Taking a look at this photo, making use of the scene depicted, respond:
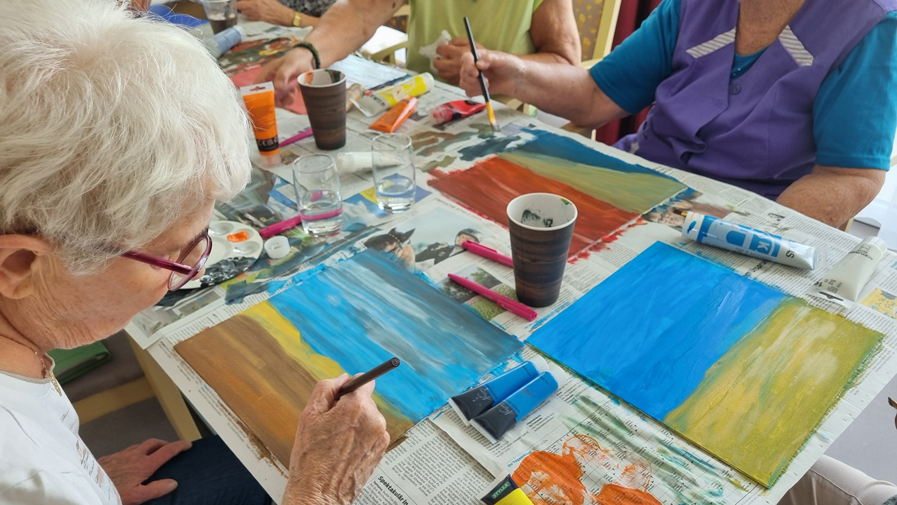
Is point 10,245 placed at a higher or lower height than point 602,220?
higher

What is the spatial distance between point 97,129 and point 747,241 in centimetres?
95

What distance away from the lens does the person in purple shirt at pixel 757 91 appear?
1120 mm

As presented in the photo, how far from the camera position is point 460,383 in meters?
0.78

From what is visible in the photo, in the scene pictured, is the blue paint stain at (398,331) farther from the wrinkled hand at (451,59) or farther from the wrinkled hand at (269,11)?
the wrinkled hand at (269,11)

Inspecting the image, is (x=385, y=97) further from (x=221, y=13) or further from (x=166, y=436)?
(x=166, y=436)

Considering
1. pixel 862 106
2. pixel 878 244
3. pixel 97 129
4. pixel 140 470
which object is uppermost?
pixel 97 129

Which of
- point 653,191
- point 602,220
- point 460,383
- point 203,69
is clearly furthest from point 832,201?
point 203,69

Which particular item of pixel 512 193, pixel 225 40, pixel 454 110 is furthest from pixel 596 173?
pixel 225 40

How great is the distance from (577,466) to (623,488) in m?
0.06

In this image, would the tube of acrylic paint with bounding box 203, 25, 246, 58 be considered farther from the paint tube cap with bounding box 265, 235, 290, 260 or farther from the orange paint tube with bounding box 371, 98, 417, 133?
the paint tube cap with bounding box 265, 235, 290, 260

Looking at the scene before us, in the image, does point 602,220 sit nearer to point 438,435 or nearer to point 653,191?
point 653,191

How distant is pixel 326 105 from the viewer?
1.29 m

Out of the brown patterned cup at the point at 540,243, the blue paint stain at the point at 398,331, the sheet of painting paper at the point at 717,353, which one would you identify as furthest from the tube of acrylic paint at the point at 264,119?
the sheet of painting paper at the point at 717,353

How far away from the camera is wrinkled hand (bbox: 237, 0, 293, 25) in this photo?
2.07 metres
